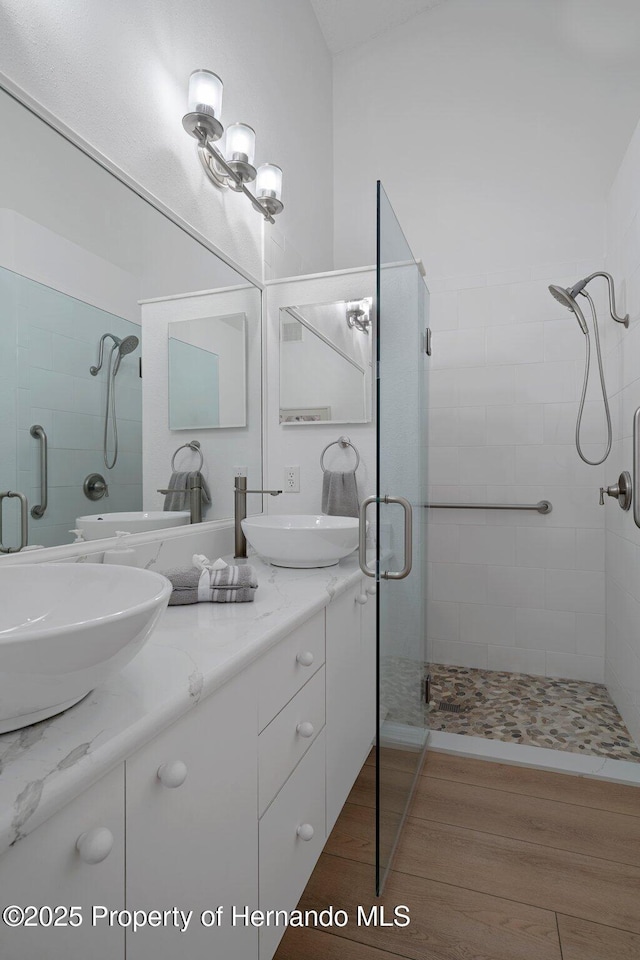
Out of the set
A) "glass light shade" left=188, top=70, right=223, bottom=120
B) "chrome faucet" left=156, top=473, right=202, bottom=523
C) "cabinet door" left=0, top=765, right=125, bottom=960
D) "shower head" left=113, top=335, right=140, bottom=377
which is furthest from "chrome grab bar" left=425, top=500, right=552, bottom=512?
"cabinet door" left=0, top=765, right=125, bottom=960

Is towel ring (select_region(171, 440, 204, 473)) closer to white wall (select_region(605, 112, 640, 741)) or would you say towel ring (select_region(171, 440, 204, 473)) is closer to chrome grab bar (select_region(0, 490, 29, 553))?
chrome grab bar (select_region(0, 490, 29, 553))

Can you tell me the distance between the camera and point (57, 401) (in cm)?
121

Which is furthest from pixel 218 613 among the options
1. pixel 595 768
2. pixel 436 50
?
pixel 436 50

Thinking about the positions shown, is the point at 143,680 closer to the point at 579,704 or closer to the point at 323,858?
the point at 323,858

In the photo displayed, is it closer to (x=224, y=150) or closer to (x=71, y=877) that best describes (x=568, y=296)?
(x=224, y=150)

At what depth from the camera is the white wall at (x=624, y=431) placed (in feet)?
6.59

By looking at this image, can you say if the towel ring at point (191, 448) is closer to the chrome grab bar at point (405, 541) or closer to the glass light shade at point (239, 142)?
the chrome grab bar at point (405, 541)

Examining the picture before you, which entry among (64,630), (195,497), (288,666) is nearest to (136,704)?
(64,630)

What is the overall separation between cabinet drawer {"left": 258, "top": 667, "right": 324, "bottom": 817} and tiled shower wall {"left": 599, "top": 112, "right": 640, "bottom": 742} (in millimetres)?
1379

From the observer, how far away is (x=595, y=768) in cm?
192

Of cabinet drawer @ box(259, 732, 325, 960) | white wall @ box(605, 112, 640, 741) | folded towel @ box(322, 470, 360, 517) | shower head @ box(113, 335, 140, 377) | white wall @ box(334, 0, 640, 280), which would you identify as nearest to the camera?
cabinet drawer @ box(259, 732, 325, 960)

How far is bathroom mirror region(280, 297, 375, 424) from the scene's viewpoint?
2271 millimetres

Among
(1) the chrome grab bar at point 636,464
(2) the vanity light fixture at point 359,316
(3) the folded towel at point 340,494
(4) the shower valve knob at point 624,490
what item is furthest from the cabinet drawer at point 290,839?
(2) the vanity light fixture at point 359,316

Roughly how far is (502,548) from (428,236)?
1755 millimetres
